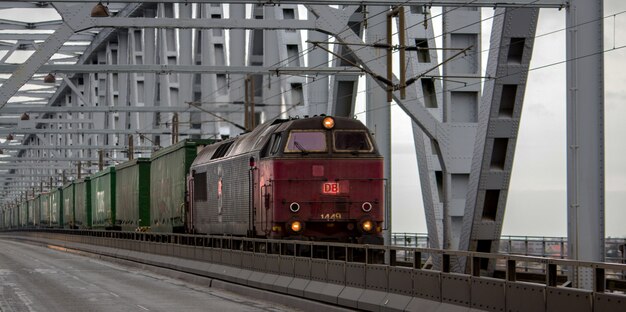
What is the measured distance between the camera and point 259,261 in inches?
1076

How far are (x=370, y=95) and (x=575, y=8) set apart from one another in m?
12.5

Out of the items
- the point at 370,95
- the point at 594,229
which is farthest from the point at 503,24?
the point at 370,95

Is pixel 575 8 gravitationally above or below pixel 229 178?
above

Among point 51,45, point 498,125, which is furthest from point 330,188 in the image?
point 51,45

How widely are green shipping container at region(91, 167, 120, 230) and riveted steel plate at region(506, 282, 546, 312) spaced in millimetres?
49905

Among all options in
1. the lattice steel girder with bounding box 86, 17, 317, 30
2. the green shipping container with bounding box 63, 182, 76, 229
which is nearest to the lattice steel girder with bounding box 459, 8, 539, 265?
the lattice steel girder with bounding box 86, 17, 317, 30

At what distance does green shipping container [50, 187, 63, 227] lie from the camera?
96.3 m

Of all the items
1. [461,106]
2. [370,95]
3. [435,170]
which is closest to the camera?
[461,106]

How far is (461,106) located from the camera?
1266 inches

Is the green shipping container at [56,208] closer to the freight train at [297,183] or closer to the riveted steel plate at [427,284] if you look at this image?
the freight train at [297,183]

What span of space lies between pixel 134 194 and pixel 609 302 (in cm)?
4411

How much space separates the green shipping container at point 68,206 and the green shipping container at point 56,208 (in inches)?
96.4

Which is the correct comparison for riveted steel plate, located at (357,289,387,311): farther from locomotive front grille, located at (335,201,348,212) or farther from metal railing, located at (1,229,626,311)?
locomotive front grille, located at (335,201,348,212)

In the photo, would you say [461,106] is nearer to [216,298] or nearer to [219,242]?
[219,242]
